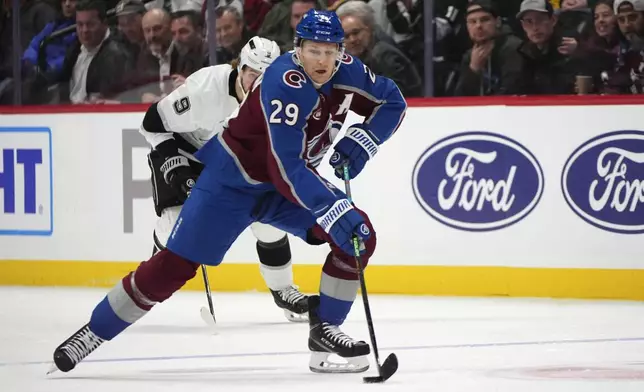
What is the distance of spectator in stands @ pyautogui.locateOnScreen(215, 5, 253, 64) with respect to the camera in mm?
6523

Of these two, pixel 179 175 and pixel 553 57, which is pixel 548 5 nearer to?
pixel 553 57

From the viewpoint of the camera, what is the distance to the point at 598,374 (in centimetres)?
380

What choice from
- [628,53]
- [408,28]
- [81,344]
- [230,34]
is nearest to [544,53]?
[628,53]

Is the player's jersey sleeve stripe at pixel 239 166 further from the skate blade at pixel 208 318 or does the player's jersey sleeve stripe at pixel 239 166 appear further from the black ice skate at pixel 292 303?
the black ice skate at pixel 292 303

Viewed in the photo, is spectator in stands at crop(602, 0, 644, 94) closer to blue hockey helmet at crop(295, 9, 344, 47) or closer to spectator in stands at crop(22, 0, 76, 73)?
blue hockey helmet at crop(295, 9, 344, 47)

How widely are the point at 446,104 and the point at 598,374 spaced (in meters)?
2.45

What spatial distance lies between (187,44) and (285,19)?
0.60 meters

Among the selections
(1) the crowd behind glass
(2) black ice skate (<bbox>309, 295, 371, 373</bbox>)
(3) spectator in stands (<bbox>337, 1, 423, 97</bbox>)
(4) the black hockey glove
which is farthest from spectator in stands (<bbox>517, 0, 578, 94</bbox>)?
(2) black ice skate (<bbox>309, 295, 371, 373</bbox>)

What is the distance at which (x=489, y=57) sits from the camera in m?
6.09

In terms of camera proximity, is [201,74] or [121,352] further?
[201,74]

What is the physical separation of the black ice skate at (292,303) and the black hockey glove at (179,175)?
684 mm

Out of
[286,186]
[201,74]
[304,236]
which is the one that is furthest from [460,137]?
[286,186]

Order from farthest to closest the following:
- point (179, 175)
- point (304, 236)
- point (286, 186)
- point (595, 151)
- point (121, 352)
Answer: point (595, 151) → point (179, 175) → point (121, 352) → point (304, 236) → point (286, 186)

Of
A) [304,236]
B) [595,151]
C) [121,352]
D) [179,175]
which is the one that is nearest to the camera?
[304,236]
